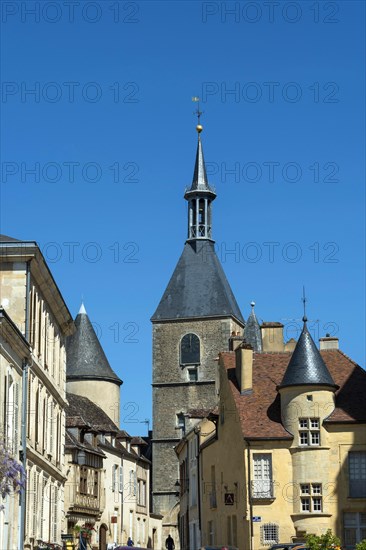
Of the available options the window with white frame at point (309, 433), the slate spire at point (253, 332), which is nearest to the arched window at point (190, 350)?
the slate spire at point (253, 332)

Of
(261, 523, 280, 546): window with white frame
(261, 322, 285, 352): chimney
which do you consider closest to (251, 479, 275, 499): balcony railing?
(261, 523, 280, 546): window with white frame

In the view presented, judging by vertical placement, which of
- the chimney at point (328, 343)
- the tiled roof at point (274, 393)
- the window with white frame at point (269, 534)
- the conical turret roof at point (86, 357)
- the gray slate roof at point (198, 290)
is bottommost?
A: the window with white frame at point (269, 534)

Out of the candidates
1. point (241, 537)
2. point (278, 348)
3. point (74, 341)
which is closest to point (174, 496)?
point (74, 341)

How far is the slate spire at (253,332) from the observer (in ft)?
267

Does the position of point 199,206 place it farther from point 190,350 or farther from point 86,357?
point 86,357

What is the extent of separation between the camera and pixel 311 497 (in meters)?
37.4

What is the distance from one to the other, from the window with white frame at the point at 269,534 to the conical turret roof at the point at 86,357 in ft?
123

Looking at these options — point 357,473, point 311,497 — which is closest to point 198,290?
point 357,473

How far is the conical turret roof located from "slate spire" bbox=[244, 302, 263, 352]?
11.7 m

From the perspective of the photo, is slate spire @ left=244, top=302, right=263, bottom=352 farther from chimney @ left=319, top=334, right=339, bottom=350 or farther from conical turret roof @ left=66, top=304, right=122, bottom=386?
chimney @ left=319, top=334, right=339, bottom=350

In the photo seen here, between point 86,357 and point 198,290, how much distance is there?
41.3 feet

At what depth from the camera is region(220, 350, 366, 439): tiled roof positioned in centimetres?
3844

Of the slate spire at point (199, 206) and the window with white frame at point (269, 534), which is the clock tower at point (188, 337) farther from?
the window with white frame at point (269, 534)

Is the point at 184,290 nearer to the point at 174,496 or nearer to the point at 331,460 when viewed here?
the point at 174,496
